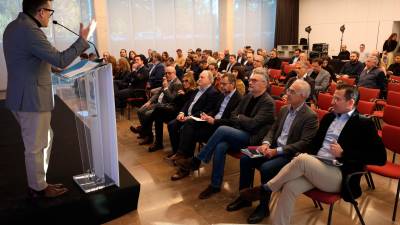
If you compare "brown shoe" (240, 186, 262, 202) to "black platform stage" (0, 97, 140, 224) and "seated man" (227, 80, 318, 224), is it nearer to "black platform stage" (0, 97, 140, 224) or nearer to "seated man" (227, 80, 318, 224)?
"seated man" (227, 80, 318, 224)

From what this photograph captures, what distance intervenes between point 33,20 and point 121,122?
3.86m

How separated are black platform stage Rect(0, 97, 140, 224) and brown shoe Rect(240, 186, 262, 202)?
0.91 m

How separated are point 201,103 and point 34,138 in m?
2.08

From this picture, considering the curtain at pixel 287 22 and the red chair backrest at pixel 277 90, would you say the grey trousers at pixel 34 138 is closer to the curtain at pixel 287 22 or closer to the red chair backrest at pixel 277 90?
the red chair backrest at pixel 277 90

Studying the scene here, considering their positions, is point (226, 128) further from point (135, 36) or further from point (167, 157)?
point (135, 36)

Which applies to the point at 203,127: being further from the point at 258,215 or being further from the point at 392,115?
the point at 392,115

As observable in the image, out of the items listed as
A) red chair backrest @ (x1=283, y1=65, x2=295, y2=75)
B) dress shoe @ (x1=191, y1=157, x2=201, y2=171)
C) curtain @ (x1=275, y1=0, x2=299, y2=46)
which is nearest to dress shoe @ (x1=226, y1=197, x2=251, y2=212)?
dress shoe @ (x1=191, y1=157, x2=201, y2=171)

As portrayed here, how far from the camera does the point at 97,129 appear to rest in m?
2.47

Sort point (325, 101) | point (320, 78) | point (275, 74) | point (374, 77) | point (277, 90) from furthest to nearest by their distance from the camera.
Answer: point (275, 74), point (320, 78), point (374, 77), point (277, 90), point (325, 101)

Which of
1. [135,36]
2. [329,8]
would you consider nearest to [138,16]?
[135,36]

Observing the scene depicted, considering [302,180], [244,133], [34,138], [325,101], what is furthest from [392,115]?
[34,138]

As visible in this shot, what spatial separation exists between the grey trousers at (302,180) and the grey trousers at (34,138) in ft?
5.63

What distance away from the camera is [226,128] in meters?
3.12

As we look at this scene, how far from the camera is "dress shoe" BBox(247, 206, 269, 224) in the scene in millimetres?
2586
